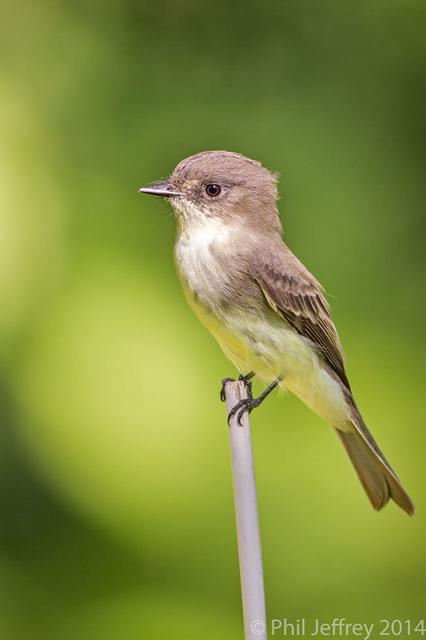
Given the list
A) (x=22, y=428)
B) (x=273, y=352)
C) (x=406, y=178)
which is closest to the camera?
(x=273, y=352)

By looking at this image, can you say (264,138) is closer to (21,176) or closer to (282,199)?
(282,199)

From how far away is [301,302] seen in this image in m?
2.50

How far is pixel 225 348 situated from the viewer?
97.3 inches

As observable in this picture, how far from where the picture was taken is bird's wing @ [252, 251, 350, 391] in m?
2.42

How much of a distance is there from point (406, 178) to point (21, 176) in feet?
3.03

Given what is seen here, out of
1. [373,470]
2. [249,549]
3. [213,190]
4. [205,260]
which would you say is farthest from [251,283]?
[249,549]

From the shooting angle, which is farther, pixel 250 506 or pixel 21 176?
pixel 21 176

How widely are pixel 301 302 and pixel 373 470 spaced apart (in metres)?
0.40

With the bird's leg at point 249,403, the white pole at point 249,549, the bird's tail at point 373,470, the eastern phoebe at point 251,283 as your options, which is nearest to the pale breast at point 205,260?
the eastern phoebe at point 251,283

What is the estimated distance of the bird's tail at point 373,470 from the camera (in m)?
2.47

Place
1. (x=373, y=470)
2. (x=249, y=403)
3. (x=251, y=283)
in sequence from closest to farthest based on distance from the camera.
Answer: (x=249, y=403) → (x=251, y=283) → (x=373, y=470)

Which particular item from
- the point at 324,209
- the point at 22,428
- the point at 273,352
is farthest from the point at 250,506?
the point at 324,209

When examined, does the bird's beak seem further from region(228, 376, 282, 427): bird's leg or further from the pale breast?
region(228, 376, 282, 427): bird's leg

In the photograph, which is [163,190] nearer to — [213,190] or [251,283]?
[213,190]
